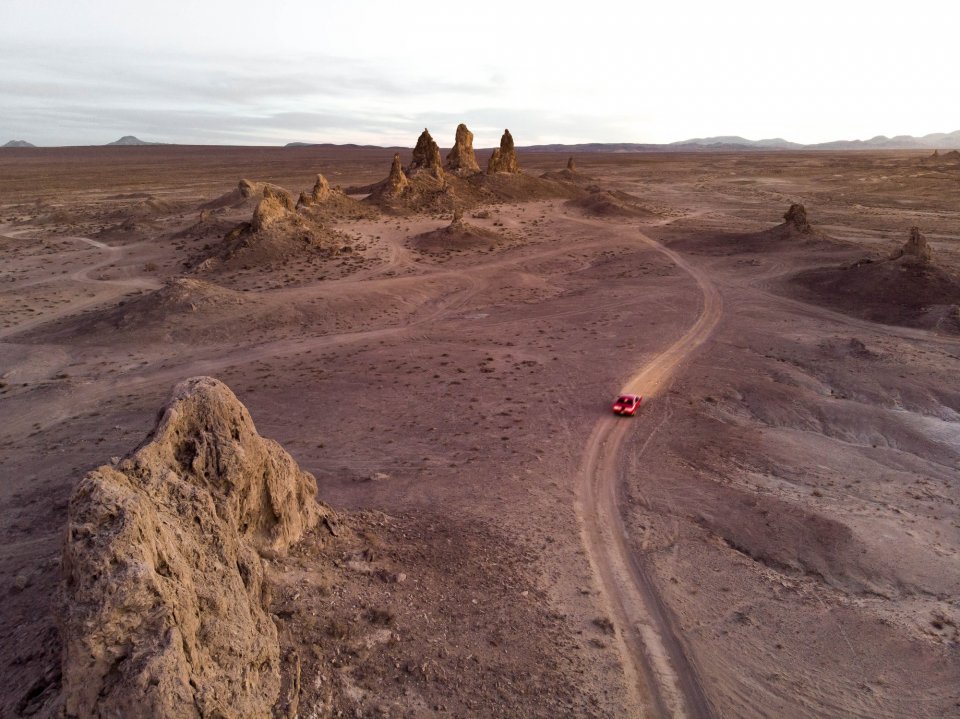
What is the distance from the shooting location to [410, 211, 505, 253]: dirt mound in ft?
145

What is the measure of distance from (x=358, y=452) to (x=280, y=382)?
22.7 ft

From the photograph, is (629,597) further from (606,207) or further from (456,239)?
(606,207)

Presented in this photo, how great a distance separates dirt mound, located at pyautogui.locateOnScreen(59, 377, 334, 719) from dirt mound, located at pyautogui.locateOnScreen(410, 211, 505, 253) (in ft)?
116

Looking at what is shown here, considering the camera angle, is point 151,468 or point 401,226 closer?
point 151,468

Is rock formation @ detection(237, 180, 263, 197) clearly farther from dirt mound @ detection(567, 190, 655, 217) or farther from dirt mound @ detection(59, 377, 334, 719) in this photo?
dirt mound @ detection(59, 377, 334, 719)

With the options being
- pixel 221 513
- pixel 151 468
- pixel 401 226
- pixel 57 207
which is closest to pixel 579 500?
pixel 221 513

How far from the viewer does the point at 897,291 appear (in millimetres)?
30141

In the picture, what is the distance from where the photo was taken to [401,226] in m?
50.0

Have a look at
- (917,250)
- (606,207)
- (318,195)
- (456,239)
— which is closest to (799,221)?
(917,250)

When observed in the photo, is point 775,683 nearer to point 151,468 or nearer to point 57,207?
point 151,468

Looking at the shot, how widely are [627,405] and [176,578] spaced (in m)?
15.1

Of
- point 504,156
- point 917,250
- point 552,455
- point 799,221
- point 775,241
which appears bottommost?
point 552,455

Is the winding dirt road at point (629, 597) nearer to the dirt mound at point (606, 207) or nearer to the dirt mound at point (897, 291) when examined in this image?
the dirt mound at point (897, 291)

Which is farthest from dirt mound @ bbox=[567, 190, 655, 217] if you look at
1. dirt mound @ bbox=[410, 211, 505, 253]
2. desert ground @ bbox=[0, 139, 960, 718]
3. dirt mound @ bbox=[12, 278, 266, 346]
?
dirt mound @ bbox=[12, 278, 266, 346]
